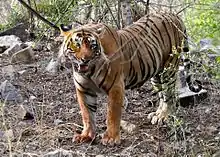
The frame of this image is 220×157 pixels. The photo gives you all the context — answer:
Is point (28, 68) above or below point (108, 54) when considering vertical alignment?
below

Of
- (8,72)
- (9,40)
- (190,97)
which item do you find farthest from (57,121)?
(9,40)

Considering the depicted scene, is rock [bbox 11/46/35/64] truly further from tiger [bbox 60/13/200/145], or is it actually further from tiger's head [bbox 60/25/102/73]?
tiger's head [bbox 60/25/102/73]

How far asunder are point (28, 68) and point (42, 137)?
2.70 m

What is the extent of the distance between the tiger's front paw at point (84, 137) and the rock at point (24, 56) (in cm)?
284

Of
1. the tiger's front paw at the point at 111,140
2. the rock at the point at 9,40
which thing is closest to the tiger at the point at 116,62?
the tiger's front paw at the point at 111,140

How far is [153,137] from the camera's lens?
4340 mm

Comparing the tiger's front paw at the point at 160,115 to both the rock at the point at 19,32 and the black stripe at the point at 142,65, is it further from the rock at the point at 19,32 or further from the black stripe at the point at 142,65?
the rock at the point at 19,32

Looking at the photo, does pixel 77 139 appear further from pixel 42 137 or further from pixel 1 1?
pixel 1 1

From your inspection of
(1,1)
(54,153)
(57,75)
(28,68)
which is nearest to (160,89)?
(54,153)

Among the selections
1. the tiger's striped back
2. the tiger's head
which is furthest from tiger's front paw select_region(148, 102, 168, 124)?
the tiger's head

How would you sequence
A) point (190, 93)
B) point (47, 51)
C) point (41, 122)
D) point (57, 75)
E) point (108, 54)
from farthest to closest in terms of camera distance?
point (47, 51) → point (57, 75) → point (190, 93) → point (41, 122) → point (108, 54)

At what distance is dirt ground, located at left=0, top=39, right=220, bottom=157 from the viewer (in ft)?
13.0

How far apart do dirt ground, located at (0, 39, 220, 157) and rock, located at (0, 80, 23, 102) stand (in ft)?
0.26

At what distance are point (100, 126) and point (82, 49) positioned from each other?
3.56 feet
